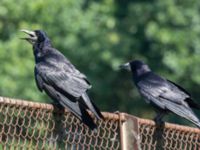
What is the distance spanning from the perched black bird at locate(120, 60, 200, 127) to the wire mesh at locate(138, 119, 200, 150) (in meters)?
0.91

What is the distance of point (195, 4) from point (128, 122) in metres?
14.6

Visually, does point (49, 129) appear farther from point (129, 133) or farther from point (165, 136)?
point (165, 136)

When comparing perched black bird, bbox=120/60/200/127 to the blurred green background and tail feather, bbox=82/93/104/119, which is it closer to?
tail feather, bbox=82/93/104/119

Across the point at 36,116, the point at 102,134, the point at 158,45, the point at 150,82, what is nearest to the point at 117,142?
the point at 102,134

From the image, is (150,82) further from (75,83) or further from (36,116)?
(36,116)

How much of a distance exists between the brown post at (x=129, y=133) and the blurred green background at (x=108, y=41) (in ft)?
32.7

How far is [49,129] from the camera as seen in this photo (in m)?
7.06

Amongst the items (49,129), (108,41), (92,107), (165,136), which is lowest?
(49,129)

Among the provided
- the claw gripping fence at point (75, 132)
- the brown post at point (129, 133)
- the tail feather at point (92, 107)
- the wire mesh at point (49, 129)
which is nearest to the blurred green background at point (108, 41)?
the tail feather at point (92, 107)

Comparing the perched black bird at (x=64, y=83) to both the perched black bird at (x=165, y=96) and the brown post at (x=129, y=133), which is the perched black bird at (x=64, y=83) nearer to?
the brown post at (x=129, y=133)

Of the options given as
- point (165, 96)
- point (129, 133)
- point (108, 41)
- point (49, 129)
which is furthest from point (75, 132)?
point (108, 41)

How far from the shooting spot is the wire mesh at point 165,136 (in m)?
7.89

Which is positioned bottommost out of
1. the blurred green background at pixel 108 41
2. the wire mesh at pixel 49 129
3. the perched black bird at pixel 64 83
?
the wire mesh at pixel 49 129

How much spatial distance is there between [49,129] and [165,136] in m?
1.33
